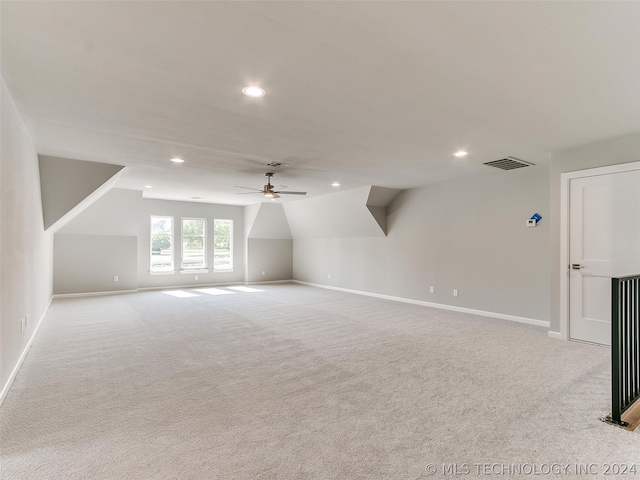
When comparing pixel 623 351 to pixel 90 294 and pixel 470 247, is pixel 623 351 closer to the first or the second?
pixel 470 247

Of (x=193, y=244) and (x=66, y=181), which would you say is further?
(x=193, y=244)

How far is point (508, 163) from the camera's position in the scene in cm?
512

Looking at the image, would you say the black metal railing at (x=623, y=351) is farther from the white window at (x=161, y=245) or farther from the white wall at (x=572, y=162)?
the white window at (x=161, y=245)

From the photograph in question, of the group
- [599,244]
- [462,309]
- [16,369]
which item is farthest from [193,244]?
[599,244]

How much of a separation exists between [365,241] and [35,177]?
21.1 ft

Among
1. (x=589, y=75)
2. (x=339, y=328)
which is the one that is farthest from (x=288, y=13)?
(x=339, y=328)

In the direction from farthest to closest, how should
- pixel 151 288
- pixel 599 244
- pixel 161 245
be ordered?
pixel 161 245 → pixel 151 288 → pixel 599 244

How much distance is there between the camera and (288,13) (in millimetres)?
1810

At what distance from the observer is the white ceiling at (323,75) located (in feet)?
6.07

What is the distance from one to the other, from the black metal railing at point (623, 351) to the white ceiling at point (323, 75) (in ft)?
5.34

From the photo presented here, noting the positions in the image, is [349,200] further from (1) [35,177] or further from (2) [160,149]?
(1) [35,177]

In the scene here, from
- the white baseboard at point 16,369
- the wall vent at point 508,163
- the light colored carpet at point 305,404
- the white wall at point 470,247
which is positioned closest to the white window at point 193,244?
the white wall at point 470,247

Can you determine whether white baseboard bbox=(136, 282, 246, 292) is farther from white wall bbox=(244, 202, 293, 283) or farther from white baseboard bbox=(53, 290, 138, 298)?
white wall bbox=(244, 202, 293, 283)

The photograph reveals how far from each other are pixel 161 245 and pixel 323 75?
8403 millimetres
